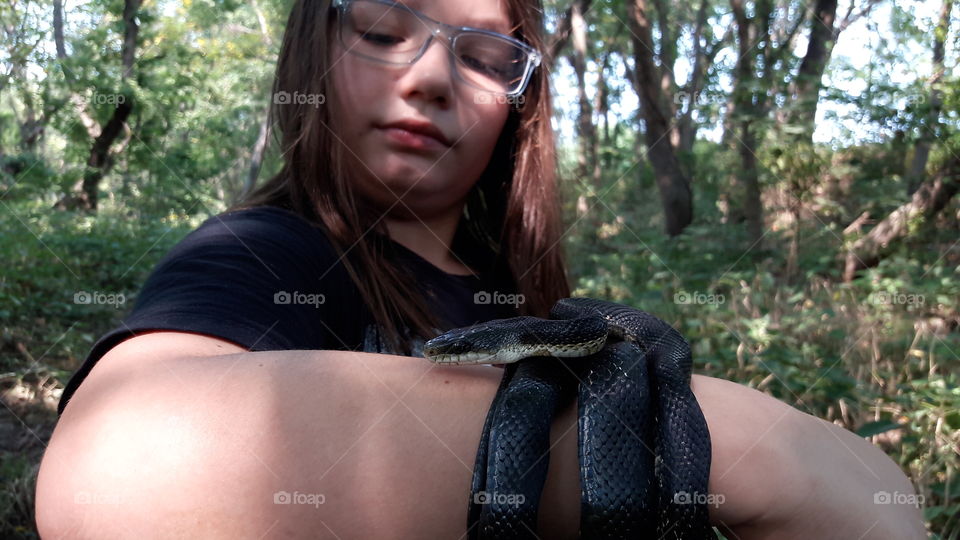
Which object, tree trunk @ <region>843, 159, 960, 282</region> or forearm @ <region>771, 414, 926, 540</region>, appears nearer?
forearm @ <region>771, 414, 926, 540</region>

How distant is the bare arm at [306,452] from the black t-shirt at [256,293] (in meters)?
0.04

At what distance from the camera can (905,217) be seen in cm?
671

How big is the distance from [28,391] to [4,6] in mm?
6507

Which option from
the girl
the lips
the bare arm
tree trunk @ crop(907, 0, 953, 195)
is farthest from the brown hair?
tree trunk @ crop(907, 0, 953, 195)

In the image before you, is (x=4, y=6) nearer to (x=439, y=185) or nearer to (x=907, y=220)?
(x=439, y=185)

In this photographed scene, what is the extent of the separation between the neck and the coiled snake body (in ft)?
2.63

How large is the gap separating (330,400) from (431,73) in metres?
1.02

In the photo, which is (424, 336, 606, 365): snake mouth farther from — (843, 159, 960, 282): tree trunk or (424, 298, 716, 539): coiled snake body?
(843, 159, 960, 282): tree trunk

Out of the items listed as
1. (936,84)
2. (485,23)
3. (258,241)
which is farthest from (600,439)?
(936,84)

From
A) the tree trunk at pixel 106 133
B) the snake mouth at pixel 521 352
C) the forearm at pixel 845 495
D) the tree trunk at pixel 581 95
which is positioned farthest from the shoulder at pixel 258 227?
the tree trunk at pixel 106 133

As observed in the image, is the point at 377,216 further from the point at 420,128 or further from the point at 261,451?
the point at 261,451

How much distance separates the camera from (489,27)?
5.89 ft

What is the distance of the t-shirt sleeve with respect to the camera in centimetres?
94

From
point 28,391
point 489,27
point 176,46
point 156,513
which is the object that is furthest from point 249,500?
point 176,46
